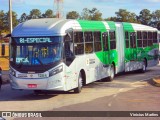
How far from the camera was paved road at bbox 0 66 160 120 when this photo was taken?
12.6 meters

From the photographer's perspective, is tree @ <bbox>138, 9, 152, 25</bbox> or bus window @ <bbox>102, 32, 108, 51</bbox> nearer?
bus window @ <bbox>102, 32, 108, 51</bbox>

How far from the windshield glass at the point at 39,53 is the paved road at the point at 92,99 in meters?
1.38

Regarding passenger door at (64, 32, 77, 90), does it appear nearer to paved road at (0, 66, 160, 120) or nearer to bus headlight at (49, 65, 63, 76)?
bus headlight at (49, 65, 63, 76)

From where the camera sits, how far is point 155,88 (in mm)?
17453

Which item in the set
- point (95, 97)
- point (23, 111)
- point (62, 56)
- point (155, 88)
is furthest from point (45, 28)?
point (155, 88)

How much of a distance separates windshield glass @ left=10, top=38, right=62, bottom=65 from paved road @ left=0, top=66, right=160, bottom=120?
4.53ft

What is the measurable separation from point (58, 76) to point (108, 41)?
20.8 ft

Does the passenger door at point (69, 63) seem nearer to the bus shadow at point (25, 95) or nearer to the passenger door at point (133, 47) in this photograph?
the bus shadow at point (25, 95)

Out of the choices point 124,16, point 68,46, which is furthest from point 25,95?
point 124,16

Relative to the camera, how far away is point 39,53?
15.0m

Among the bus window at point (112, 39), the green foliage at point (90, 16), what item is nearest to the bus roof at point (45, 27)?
the bus window at point (112, 39)

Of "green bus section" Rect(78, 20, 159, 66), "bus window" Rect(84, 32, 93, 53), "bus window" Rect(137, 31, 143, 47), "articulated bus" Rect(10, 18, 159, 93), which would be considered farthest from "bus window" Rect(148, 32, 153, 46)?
"bus window" Rect(84, 32, 93, 53)

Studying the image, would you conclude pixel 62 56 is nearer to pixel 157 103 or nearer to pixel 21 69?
pixel 21 69

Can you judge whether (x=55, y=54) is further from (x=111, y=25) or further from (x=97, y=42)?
(x=111, y=25)
